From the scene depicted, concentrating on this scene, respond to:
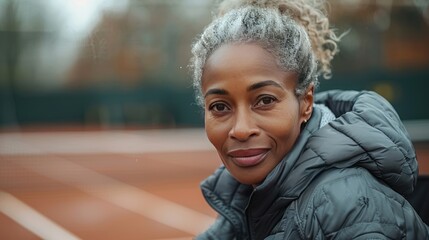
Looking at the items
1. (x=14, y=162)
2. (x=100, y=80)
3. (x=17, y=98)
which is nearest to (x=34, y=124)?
(x=17, y=98)

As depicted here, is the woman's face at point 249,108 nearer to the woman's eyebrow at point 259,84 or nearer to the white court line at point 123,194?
the woman's eyebrow at point 259,84

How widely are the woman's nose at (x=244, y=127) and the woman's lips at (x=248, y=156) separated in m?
0.04

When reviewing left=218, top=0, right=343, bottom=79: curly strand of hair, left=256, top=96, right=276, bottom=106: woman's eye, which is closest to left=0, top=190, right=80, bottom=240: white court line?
left=218, top=0, right=343, bottom=79: curly strand of hair

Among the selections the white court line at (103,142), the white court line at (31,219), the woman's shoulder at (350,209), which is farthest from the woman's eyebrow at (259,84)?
the white court line at (103,142)

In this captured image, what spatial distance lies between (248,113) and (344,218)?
35 centimetres

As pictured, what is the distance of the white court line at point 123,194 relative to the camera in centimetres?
767

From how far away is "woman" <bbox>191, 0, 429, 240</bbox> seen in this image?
1.42 meters

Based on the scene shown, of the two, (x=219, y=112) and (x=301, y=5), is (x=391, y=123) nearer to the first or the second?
(x=219, y=112)

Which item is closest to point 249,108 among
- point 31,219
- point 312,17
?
point 312,17

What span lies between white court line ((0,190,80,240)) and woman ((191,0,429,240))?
5.13m

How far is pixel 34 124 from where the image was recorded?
1652cm

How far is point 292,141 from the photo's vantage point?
5.36 ft

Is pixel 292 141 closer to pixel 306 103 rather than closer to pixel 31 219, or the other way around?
pixel 306 103

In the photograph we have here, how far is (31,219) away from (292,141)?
6.68m
